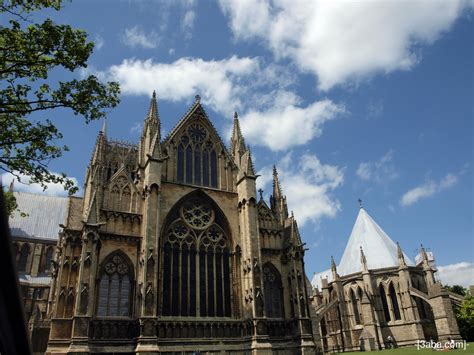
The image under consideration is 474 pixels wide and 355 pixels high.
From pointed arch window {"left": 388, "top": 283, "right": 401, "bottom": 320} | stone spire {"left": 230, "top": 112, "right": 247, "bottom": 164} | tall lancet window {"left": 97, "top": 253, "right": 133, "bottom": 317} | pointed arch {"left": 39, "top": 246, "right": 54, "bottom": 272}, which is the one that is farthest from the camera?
pointed arch window {"left": 388, "top": 283, "right": 401, "bottom": 320}

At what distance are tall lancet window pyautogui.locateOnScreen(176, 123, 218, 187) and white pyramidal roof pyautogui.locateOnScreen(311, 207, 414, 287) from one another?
2987 centimetres

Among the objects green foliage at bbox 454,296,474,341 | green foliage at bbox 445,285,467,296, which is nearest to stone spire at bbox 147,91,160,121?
green foliage at bbox 454,296,474,341

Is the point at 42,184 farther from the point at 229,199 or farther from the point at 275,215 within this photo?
the point at 275,215

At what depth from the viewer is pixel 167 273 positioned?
26125mm

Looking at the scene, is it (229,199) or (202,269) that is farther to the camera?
(229,199)

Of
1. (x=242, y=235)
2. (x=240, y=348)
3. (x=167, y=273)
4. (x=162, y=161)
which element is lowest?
(x=240, y=348)

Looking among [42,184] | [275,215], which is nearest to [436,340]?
[275,215]

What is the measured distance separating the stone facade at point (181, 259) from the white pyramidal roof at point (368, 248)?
984 inches

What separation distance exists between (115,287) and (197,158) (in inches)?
465

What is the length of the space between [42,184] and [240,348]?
16925 millimetres

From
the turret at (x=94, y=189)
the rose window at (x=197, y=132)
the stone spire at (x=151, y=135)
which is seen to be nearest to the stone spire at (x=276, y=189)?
the rose window at (x=197, y=132)

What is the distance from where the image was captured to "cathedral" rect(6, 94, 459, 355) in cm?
2273

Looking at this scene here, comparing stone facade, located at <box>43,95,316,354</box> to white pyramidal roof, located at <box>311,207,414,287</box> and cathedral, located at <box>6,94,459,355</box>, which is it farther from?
white pyramidal roof, located at <box>311,207,414,287</box>

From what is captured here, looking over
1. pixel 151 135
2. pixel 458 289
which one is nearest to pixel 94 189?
pixel 151 135
